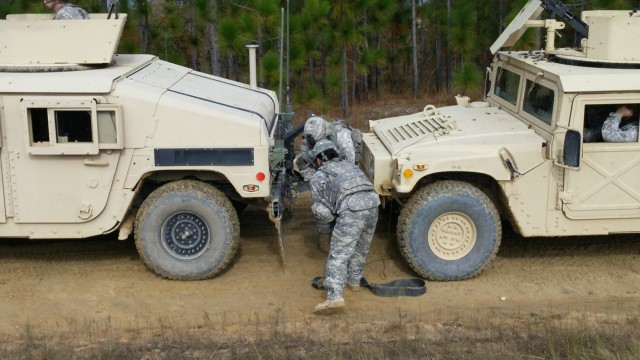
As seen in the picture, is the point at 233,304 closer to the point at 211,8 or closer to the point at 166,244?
the point at 166,244

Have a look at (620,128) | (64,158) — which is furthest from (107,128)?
(620,128)

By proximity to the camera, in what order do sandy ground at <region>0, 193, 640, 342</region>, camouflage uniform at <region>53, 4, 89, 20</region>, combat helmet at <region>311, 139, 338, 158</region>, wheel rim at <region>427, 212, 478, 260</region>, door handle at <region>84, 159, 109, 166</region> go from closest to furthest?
sandy ground at <region>0, 193, 640, 342</region> → door handle at <region>84, 159, 109, 166</region> → combat helmet at <region>311, 139, 338, 158</region> → wheel rim at <region>427, 212, 478, 260</region> → camouflage uniform at <region>53, 4, 89, 20</region>

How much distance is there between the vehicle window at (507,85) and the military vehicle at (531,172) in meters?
0.54

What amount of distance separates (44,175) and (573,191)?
4.12m

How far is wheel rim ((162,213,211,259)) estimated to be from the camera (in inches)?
268

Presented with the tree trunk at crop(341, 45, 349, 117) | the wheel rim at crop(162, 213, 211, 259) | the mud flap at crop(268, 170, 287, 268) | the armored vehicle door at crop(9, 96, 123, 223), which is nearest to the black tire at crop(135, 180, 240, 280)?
the wheel rim at crop(162, 213, 211, 259)

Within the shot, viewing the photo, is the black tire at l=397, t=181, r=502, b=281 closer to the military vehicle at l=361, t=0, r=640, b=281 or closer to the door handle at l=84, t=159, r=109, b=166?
the military vehicle at l=361, t=0, r=640, b=281

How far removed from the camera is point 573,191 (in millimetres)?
6621

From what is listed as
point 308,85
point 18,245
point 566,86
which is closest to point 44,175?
point 18,245

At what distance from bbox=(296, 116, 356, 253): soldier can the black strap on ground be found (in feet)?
1.68

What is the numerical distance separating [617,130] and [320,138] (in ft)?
7.60

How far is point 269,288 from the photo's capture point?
6836 millimetres

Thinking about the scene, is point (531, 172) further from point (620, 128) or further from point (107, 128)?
point (107, 128)

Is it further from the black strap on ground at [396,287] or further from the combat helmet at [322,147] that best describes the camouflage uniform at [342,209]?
the black strap on ground at [396,287]
